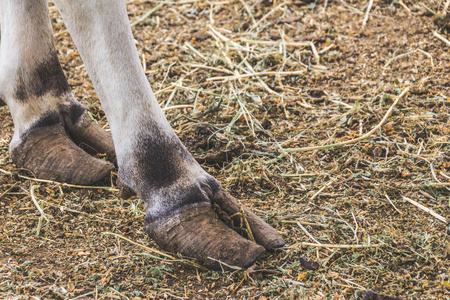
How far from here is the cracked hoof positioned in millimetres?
2053

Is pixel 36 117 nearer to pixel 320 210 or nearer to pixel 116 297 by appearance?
pixel 116 297

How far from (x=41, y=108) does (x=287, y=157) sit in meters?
1.23

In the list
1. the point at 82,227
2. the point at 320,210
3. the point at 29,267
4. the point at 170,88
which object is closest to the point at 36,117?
the point at 82,227

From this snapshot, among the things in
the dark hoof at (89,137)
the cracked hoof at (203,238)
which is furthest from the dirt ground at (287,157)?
the dark hoof at (89,137)

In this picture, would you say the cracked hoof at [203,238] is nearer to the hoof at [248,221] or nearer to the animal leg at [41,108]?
the hoof at [248,221]

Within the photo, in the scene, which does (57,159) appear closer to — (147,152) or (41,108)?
(41,108)

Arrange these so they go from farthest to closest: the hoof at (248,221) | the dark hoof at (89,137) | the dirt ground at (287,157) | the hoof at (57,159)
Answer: the dark hoof at (89,137) → the hoof at (57,159) → the hoof at (248,221) → the dirt ground at (287,157)

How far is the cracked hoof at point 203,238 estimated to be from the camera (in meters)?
2.05

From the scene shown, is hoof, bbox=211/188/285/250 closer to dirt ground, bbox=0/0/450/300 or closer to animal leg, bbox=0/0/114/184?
dirt ground, bbox=0/0/450/300

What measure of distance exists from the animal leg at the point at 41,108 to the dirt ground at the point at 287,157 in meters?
0.10

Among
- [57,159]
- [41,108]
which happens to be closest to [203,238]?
[57,159]

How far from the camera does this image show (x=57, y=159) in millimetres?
2621

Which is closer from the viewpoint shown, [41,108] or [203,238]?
[203,238]

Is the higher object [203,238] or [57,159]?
[57,159]
